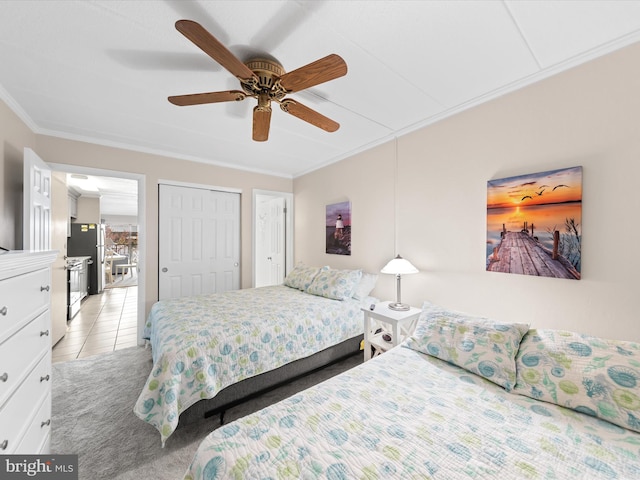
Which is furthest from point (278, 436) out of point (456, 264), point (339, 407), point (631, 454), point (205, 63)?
point (205, 63)

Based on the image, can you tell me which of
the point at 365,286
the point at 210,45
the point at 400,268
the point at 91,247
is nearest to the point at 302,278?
the point at 365,286

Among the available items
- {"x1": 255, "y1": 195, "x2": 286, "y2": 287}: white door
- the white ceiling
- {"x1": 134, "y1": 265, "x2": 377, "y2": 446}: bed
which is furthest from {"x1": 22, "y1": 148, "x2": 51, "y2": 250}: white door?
{"x1": 255, "y1": 195, "x2": 286, "y2": 287}: white door

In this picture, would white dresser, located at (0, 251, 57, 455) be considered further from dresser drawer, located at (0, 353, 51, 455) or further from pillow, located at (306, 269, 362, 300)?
pillow, located at (306, 269, 362, 300)

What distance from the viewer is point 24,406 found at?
1177mm

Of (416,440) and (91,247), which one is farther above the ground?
(91,247)

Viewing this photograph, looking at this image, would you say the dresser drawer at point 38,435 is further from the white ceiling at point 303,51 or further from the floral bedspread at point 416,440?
the white ceiling at point 303,51

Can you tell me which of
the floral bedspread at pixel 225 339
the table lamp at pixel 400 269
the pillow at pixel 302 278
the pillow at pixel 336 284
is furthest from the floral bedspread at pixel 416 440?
the pillow at pixel 302 278

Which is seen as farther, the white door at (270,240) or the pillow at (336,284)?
the white door at (270,240)

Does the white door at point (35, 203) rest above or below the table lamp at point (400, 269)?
above

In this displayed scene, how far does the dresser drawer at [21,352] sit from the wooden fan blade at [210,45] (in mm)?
1479

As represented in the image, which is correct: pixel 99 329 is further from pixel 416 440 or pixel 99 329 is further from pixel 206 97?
pixel 416 440

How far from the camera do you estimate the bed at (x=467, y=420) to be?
87 centimetres

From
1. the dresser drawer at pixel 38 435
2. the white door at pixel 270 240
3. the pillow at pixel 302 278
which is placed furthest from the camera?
the white door at pixel 270 240

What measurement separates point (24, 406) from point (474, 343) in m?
2.32
